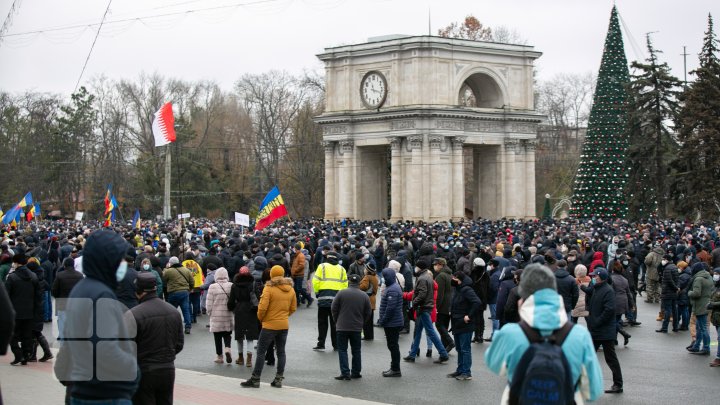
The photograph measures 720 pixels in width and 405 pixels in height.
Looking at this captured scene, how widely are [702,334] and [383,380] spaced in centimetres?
598

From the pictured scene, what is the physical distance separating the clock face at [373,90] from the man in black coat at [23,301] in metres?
44.9

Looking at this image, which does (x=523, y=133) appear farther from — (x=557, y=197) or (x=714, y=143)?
(x=557, y=197)

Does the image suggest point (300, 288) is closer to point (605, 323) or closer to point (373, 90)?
point (605, 323)

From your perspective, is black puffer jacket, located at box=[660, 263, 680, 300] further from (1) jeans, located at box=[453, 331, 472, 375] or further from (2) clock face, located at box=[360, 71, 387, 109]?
(2) clock face, located at box=[360, 71, 387, 109]

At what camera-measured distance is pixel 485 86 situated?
62.4 m

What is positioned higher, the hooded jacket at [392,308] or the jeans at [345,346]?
the hooded jacket at [392,308]

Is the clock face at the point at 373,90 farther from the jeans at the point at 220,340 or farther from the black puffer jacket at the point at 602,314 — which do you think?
the black puffer jacket at the point at 602,314

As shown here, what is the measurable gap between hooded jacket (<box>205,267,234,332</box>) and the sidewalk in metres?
1.36

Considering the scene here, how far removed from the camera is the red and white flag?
32.2m

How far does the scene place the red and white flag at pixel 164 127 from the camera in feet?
105

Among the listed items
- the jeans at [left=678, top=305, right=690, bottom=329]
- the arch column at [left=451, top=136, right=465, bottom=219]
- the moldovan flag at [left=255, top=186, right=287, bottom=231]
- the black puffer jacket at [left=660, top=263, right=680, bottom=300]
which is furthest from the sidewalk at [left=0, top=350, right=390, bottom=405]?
the arch column at [left=451, top=136, right=465, bottom=219]

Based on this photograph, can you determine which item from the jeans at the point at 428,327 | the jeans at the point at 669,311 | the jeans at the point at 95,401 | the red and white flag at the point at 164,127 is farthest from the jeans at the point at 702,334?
the red and white flag at the point at 164,127

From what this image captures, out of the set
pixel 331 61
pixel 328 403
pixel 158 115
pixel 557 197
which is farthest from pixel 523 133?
pixel 328 403

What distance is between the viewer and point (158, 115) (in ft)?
113
